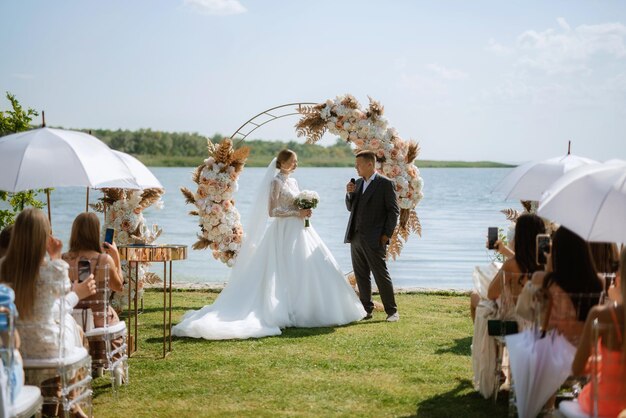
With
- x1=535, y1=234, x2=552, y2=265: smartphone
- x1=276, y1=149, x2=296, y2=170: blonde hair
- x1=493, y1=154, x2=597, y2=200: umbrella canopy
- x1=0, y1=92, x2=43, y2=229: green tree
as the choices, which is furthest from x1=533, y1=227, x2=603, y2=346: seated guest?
x1=0, y1=92, x2=43, y2=229: green tree

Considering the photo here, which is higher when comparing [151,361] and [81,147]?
[81,147]

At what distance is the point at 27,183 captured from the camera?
21.1 ft

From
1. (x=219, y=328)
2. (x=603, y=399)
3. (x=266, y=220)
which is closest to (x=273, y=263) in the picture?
(x=266, y=220)

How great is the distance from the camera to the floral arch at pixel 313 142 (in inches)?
445

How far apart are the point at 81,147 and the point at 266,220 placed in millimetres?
3947

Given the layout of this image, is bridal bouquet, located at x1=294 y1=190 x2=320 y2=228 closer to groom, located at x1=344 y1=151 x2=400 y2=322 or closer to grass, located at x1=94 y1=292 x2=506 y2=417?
groom, located at x1=344 y1=151 x2=400 y2=322

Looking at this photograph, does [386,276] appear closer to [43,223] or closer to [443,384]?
[443,384]

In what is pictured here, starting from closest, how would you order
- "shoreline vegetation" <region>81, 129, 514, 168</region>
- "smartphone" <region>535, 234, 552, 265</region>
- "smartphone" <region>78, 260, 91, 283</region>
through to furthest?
"smartphone" <region>535, 234, 552, 265</region> < "smartphone" <region>78, 260, 91, 283</region> < "shoreline vegetation" <region>81, 129, 514, 168</region>

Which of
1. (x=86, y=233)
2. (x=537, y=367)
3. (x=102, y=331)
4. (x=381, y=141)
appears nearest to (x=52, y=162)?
(x=86, y=233)

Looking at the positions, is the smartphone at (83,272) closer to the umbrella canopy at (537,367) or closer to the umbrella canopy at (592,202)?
the umbrella canopy at (537,367)

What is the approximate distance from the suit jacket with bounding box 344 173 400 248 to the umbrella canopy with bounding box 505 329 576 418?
476cm

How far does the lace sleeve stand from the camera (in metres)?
10.3

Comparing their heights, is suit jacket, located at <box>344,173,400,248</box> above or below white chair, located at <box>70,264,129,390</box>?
above

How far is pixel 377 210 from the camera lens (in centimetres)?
1024
